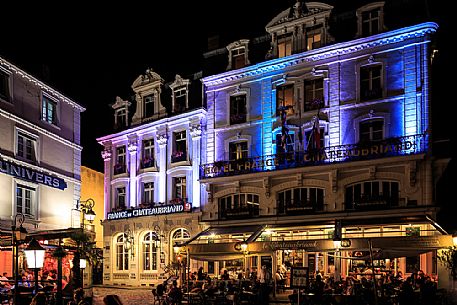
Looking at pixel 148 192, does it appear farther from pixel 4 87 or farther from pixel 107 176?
pixel 4 87

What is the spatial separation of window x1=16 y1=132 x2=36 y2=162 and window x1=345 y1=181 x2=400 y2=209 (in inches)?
591

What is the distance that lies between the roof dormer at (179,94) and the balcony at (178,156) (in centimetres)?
233

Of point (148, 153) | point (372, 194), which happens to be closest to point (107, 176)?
point (148, 153)

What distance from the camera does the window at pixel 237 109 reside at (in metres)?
29.5

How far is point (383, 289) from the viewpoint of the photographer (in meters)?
18.9

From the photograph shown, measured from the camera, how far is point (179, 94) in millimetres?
33031

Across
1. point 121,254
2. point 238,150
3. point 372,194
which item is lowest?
point 121,254

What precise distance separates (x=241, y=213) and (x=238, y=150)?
127 inches

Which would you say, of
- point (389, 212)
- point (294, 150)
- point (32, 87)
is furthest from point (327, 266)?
point (32, 87)

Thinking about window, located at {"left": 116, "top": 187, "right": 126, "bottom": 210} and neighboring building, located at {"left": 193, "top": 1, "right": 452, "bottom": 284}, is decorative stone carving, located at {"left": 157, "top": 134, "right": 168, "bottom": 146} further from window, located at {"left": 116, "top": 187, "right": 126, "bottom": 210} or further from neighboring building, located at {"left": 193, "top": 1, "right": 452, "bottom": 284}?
window, located at {"left": 116, "top": 187, "right": 126, "bottom": 210}

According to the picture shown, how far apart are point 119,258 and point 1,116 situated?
12.1m

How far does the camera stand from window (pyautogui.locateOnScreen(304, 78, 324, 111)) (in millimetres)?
27141

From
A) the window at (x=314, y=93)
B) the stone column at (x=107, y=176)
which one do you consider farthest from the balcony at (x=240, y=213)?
the stone column at (x=107, y=176)

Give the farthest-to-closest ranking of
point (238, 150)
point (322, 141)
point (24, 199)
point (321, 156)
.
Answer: point (238, 150) → point (24, 199) → point (322, 141) → point (321, 156)
